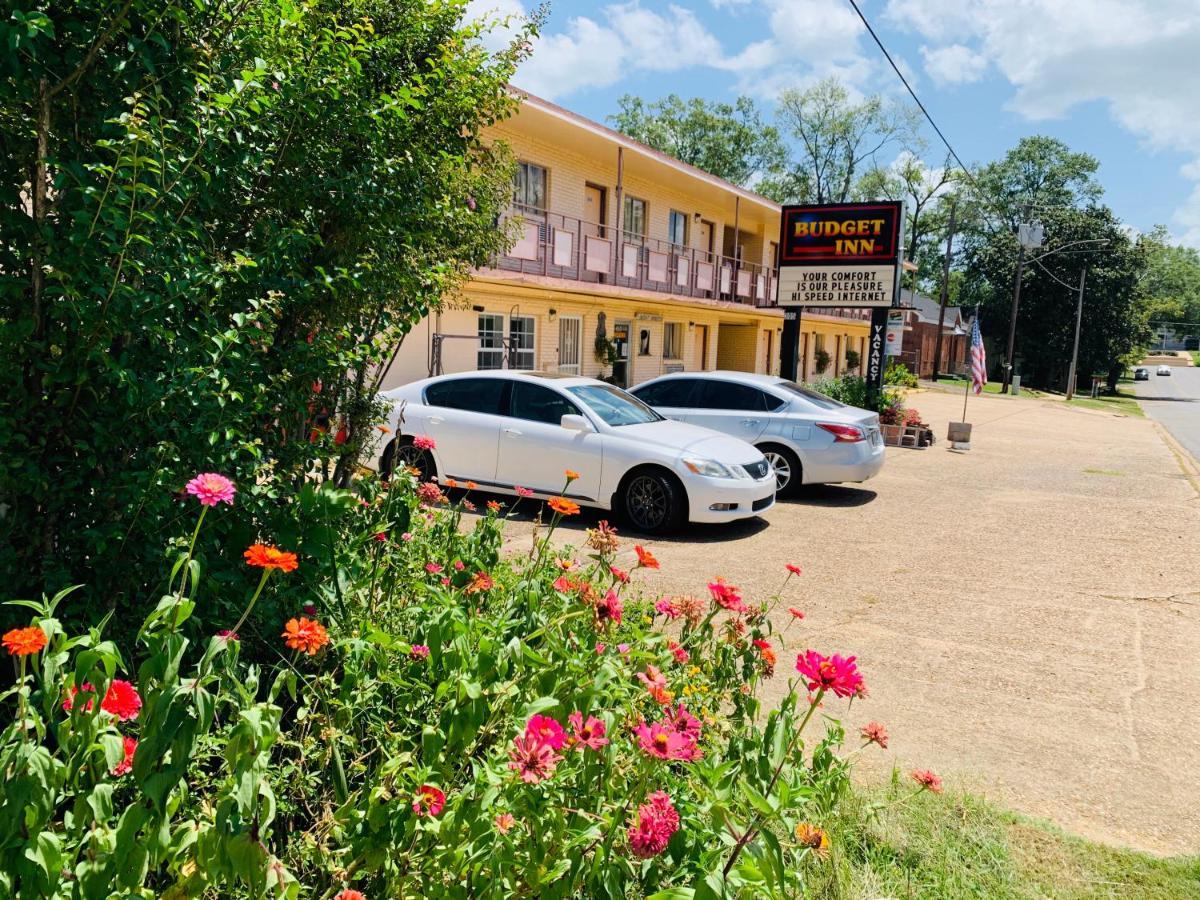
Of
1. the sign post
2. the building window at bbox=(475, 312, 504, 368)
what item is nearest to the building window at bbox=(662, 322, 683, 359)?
the sign post

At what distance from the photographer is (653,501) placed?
8.49 meters

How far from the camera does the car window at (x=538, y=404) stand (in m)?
8.91

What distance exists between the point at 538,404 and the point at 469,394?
2.75 feet

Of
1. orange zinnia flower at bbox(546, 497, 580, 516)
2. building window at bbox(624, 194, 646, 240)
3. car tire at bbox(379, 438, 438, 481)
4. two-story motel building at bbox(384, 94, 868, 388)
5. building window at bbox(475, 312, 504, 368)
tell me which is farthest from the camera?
building window at bbox(624, 194, 646, 240)

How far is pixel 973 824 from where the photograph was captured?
335cm

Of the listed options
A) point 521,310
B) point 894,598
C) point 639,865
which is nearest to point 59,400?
point 639,865

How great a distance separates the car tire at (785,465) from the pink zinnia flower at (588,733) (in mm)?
8993

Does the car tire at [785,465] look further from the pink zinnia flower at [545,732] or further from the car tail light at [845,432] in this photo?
the pink zinnia flower at [545,732]

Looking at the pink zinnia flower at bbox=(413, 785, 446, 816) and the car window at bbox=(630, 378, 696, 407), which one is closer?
the pink zinnia flower at bbox=(413, 785, 446, 816)

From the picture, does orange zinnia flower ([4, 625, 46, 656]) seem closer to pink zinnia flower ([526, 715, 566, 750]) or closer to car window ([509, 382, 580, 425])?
pink zinnia flower ([526, 715, 566, 750])

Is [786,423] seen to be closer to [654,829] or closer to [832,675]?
[832,675]

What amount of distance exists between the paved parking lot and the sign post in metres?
5.22

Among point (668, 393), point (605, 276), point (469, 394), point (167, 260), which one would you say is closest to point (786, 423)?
point (668, 393)

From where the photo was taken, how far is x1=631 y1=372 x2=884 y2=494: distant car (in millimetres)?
10703
